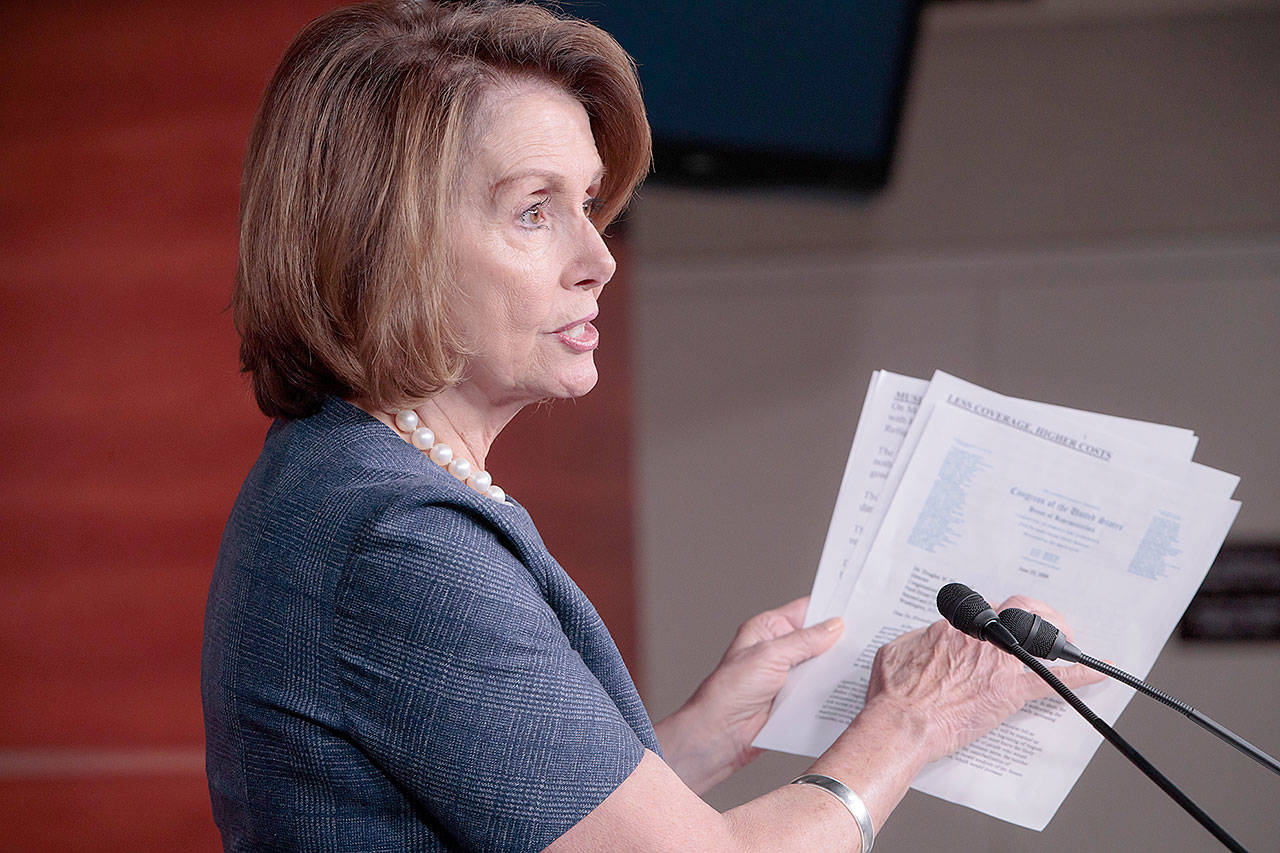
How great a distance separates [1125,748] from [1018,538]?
0.94 ft

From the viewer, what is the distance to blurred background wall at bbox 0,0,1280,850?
222cm

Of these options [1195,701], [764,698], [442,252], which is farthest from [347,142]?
[1195,701]

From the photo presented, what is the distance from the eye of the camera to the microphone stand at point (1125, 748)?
2.56 ft

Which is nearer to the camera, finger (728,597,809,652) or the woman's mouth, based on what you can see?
the woman's mouth

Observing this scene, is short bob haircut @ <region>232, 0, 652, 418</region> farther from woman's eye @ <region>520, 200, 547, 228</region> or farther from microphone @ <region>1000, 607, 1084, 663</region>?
microphone @ <region>1000, 607, 1084, 663</region>

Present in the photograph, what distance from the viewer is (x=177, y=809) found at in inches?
87.6

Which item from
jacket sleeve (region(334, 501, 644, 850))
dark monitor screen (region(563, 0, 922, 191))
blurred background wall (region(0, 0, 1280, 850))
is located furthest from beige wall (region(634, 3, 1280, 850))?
jacket sleeve (region(334, 501, 644, 850))

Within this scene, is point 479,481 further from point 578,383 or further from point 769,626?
point 769,626

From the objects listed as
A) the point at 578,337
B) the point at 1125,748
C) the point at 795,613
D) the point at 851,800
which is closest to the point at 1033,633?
the point at 1125,748

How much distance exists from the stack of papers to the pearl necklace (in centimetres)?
42

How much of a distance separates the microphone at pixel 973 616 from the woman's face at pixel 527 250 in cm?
40

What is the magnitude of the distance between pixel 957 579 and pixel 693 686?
147cm

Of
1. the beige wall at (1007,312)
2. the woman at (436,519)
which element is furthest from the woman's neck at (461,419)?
the beige wall at (1007,312)

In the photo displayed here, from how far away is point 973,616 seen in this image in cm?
91
